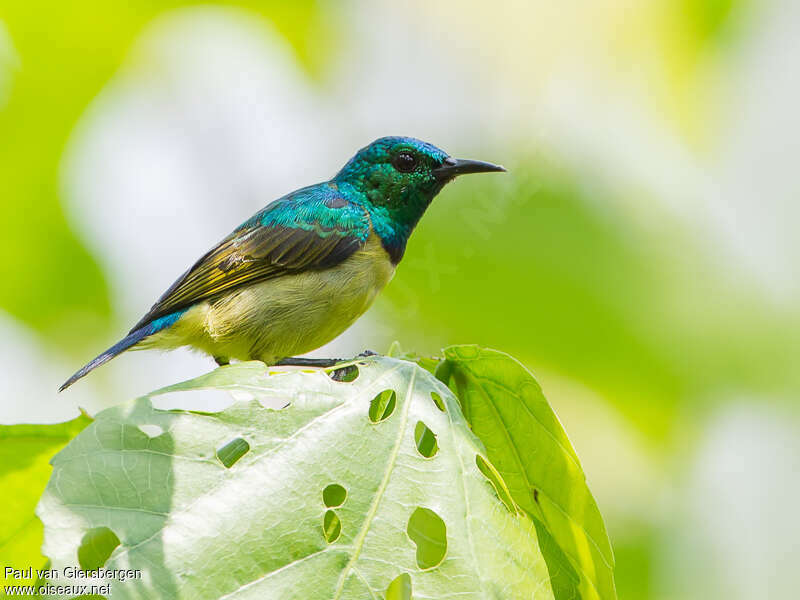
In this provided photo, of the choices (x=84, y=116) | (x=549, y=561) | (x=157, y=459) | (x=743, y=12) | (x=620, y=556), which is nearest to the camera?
(x=157, y=459)

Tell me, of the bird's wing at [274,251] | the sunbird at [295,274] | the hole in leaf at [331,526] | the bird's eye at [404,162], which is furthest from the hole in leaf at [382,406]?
the bird's eye at [404,162]

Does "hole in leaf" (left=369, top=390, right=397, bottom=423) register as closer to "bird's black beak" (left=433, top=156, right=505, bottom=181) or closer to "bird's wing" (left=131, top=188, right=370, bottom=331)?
"bird's wing" (left=131, top=188, right=370, bottom=331)

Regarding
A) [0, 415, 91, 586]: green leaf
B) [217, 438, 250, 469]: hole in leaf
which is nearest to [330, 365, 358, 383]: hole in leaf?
[217, 438, 250, 469]: hole in leaf

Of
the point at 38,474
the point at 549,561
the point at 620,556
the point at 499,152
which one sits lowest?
the point at 620,556

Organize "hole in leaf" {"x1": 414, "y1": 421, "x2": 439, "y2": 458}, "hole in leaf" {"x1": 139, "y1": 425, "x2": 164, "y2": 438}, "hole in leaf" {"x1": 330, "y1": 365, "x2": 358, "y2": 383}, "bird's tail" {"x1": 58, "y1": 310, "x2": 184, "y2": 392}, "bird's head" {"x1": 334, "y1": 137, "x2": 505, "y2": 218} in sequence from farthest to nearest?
1. "bird's head" {"x1": 334, "y1": 137, "x2": 505, "y2": 218}
2. "bird's tail" {"x1": 58, "y1": 310, "x2": 184, "y2": 392}
3. "hole in leaf" {"x1": 330, "y1": 365, "x2": 358, "y2": 383}
4. "hole in leaf" {"x1": 414, "y1": 421, "x2": 439, "y2": 458}
5. "hole in leaf" {"x1": 139, "y1": 425, "x2": 164, "y2": 438}

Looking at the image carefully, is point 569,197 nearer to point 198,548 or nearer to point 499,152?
point 499,152

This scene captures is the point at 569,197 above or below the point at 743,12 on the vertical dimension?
below

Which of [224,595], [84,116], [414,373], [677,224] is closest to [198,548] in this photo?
[224,595]

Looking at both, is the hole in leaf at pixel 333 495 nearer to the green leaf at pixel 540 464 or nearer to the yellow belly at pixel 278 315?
the green leaf at pixel 540 464
